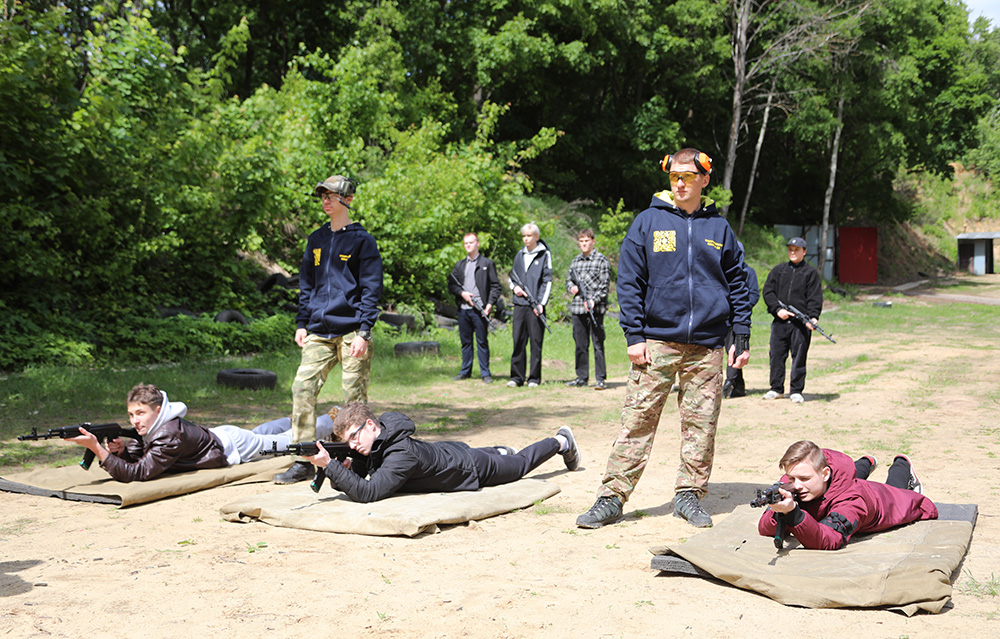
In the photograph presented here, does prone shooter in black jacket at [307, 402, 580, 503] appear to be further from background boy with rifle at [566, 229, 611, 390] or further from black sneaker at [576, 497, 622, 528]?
background boy with rifle at [566, 229, 611, 390]

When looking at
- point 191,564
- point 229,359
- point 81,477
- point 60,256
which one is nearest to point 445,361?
point 229,359

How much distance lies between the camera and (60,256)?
13469 millimetres

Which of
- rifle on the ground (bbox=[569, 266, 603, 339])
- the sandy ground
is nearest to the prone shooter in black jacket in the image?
the sandy ground

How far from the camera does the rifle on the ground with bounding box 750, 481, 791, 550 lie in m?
4.21

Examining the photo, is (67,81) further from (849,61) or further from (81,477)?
(849,61)

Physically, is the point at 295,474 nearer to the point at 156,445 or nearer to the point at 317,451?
the point at 156,445

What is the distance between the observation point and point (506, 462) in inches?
251

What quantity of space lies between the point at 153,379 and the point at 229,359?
2.16 meters

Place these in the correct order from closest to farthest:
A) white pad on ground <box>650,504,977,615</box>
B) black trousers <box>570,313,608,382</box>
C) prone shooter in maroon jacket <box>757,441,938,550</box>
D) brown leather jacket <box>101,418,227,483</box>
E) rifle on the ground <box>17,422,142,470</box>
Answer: white pad on ground <box>650,504,977,615</box> → prone shooter in maroon jacket <box>757,441,938,550</box> → rifle on the ground <box>17,422,142,470</box> → brown leather jacket <box>101,418,227,483</box> → black trousers <box>570,313,608,382</box>

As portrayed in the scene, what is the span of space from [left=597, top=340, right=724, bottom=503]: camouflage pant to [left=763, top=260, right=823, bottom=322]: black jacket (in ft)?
18.4

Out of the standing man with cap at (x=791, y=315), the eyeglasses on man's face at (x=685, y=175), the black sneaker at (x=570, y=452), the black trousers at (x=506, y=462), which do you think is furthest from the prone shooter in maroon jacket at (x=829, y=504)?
the standing man with cap at (x=791, y=315)

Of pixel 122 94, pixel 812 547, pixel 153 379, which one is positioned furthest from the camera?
pixel 122 94

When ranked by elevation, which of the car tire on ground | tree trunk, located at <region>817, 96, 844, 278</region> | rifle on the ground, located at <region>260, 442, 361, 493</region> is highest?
tree trunk, located at <region>817, 96, 844, 278</region>

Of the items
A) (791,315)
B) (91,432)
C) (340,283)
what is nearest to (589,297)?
(791,315)
